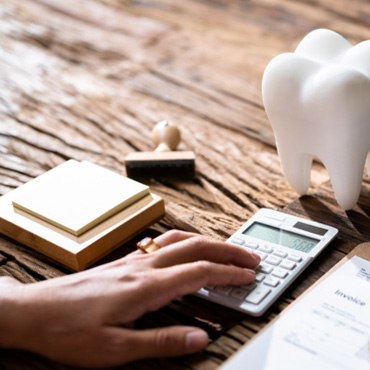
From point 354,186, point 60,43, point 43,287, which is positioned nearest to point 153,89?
point 60,43

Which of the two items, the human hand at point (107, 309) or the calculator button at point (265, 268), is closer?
the human hand at point (107, 309)

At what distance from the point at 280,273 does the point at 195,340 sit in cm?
18

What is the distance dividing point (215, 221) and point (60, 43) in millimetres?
1032

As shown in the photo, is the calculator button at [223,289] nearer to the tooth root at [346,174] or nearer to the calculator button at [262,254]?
the calculator button at [262,254]

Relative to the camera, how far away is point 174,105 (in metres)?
1.54

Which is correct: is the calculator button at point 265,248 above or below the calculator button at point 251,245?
above

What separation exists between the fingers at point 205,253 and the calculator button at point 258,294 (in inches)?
1.6

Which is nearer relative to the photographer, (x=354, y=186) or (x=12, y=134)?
(x=354, y=186)

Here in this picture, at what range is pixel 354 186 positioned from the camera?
Answer: 1.00 meters

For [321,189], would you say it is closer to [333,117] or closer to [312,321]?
[333,117]

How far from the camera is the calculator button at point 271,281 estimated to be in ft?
2.86

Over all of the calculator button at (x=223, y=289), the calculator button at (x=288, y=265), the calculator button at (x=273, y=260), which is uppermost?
the calculator button at (x=288, y=265)

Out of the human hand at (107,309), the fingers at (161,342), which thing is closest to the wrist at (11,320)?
the human hand at (107,309)

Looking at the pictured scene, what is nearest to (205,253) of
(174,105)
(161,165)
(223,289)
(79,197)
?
(223,289)
